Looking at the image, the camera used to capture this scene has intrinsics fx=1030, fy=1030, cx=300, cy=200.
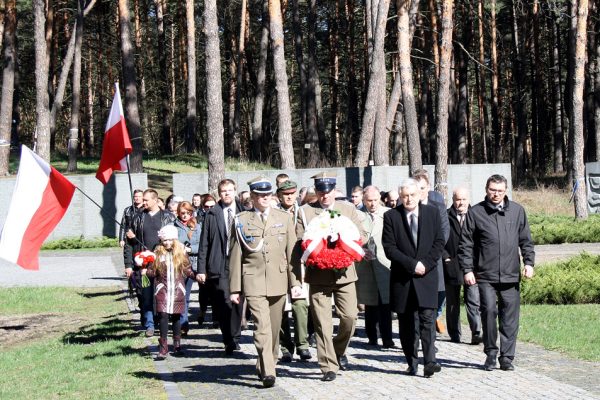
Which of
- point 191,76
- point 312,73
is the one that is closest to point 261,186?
point 191,76

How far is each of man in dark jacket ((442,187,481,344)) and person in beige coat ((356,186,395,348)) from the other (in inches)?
30.8

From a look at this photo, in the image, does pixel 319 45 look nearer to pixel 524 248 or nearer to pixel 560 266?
pixel 560 266

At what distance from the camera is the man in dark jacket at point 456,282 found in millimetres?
12242

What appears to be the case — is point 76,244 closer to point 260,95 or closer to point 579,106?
point 579,106

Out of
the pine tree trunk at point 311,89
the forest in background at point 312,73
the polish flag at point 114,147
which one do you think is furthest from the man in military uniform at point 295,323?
the pine tree trunk at point 311,89

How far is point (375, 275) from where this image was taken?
479 inches

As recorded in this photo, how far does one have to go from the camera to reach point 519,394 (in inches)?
362

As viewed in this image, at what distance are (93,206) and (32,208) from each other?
17755 millimetres

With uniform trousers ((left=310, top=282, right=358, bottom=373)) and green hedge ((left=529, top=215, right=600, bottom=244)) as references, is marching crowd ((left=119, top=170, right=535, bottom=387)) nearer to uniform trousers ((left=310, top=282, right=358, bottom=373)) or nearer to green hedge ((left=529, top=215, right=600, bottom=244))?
uniform trousers ((left=310, top=282, right=358, bottom=373))

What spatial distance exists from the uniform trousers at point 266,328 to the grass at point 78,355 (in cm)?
100

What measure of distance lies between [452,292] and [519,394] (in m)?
3.48

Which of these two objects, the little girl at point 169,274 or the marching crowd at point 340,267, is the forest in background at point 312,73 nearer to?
the little girl at point 169,274

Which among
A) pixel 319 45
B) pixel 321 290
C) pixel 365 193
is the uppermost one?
pixel 319 45

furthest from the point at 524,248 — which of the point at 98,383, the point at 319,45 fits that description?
the point at 319,45
